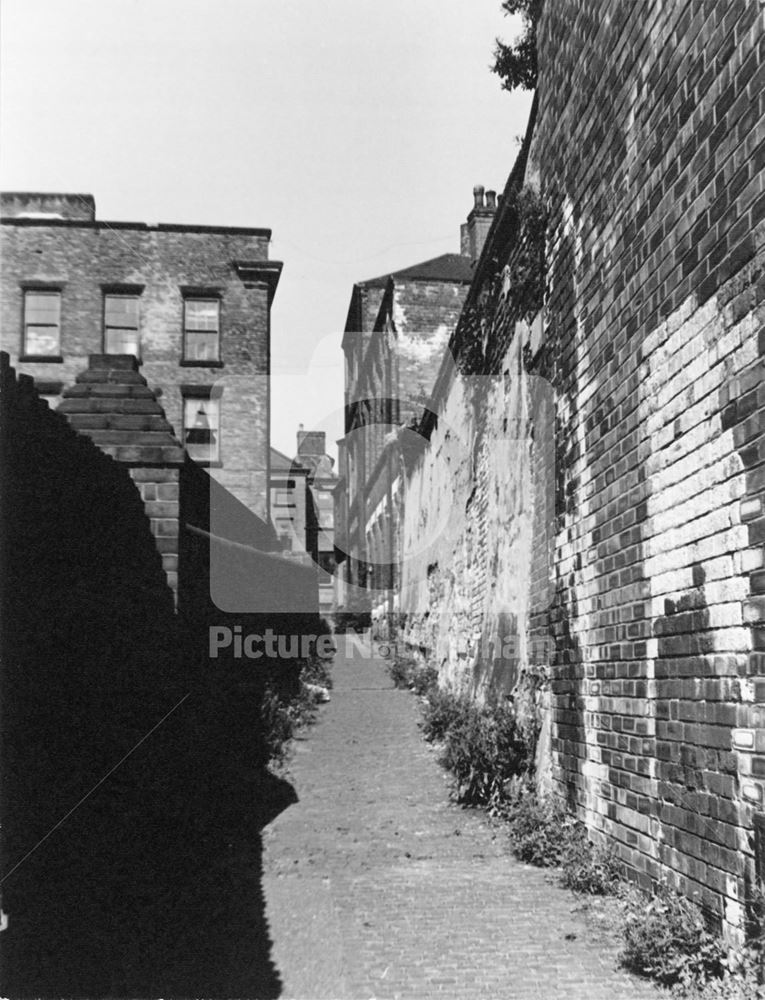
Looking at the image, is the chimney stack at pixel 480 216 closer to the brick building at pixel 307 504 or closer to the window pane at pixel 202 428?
the window pane at pixel 202 428

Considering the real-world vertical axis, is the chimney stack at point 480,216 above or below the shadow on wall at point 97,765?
above

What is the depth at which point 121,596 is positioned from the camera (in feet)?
18.4

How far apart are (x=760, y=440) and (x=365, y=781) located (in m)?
6.24

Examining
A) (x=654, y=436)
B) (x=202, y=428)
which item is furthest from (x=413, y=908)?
(x=202, y=428)

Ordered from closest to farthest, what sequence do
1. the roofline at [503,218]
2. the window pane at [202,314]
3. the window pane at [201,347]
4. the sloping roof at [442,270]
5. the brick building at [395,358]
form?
the roofline at [503,218]
the window pane at [201,347]
the window pane at [202,314]
the brick building at [395,358]
the sloping roof at [442,270]

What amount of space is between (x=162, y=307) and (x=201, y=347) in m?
1.38

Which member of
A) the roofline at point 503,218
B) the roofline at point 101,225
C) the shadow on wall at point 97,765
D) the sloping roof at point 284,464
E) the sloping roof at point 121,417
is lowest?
the shadow on wall at point 97,765

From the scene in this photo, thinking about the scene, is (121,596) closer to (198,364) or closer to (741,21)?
(741,21)

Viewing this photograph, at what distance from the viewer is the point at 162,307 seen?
899 inches

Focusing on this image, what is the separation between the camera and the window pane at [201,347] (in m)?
22.9

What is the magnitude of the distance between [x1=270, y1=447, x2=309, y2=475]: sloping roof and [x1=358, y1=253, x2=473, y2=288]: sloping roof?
27.8ft

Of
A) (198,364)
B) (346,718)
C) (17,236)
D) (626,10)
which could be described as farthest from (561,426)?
(17,236)

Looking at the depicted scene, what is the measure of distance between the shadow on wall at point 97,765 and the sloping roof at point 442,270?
2069 centimetres

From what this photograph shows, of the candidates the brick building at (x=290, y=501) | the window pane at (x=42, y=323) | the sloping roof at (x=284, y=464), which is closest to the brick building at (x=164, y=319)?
the window pane at (x=42, y=323)
